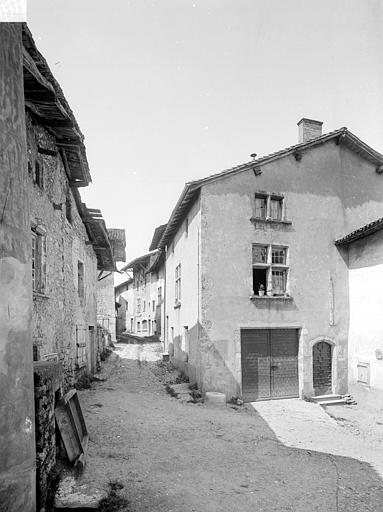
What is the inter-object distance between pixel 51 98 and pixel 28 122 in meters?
1.03

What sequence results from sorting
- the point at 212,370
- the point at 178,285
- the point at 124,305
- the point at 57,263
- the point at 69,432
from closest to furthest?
the point at 69,432
the point at 57,263
the point at 212,370
the point at 178,285
the point at 124,305

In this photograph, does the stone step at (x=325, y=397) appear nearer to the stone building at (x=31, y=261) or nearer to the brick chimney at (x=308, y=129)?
the stone building at (x=31, y=261)

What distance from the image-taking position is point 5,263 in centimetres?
408

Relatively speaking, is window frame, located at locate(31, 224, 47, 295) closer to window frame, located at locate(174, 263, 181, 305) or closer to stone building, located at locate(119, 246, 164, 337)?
window frame, located at locate(174, 263, 181, 305)

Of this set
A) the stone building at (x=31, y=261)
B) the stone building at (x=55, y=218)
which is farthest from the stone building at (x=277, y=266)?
the stone building at (x=31, y=261)

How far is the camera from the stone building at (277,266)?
12305 mm

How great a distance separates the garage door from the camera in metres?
12.4

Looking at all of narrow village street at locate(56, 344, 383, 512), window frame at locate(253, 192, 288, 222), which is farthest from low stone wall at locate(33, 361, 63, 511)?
window frame at locate(253, 192, 288, 222)

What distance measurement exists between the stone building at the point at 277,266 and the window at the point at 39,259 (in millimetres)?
5444

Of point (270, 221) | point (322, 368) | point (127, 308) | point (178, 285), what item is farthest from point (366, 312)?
point (127, 308)

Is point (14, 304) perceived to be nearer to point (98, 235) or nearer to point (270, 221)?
point (270, 221)

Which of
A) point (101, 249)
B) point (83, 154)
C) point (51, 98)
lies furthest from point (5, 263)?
point (101, 249)

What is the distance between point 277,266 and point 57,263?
7.46 meters

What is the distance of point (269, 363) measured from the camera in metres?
12.7
